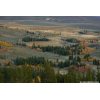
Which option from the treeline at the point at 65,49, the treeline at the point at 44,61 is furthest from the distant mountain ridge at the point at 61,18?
the treeline at the point at 44,61

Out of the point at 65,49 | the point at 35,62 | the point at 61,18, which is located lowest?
the point at 35,62

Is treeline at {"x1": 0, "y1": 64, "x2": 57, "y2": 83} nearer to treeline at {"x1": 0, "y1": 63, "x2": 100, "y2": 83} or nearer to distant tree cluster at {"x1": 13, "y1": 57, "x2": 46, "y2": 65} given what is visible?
treeline at {"x1": 0, "y1": 63, "x2": 100, "y2": 83}

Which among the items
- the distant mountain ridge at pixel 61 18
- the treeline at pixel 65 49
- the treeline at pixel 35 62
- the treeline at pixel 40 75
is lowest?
the treeline at pixel 40 75

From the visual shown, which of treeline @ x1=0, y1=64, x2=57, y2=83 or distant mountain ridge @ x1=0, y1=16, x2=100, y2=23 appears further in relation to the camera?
distant mountain ridge @ x1=0, y1=16, x2=100, y2=23

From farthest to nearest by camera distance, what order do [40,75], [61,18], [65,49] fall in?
1. [61,18]
2. [65,49]
3. [40,75]

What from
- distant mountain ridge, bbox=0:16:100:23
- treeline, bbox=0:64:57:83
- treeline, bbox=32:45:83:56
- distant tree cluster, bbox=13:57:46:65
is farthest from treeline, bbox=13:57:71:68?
distant mountain ridge, bbox=0:16:100:23

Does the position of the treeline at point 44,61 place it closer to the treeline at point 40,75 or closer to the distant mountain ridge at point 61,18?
the treeline at point 40,75

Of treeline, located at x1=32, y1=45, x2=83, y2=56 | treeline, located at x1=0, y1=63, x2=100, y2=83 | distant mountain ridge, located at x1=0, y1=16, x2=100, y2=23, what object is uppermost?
distant mountain ridge, located at x1=0, y1=16, x2=100, y2=23

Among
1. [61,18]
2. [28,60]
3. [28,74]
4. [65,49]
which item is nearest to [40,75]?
[28,74]

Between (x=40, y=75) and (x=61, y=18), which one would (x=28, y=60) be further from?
(x=61, y=18)

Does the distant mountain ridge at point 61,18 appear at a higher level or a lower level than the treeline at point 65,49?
higher

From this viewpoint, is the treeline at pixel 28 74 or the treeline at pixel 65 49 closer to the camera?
the treeline at pixel 28 74

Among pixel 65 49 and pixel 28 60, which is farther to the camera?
pixel 65 49
